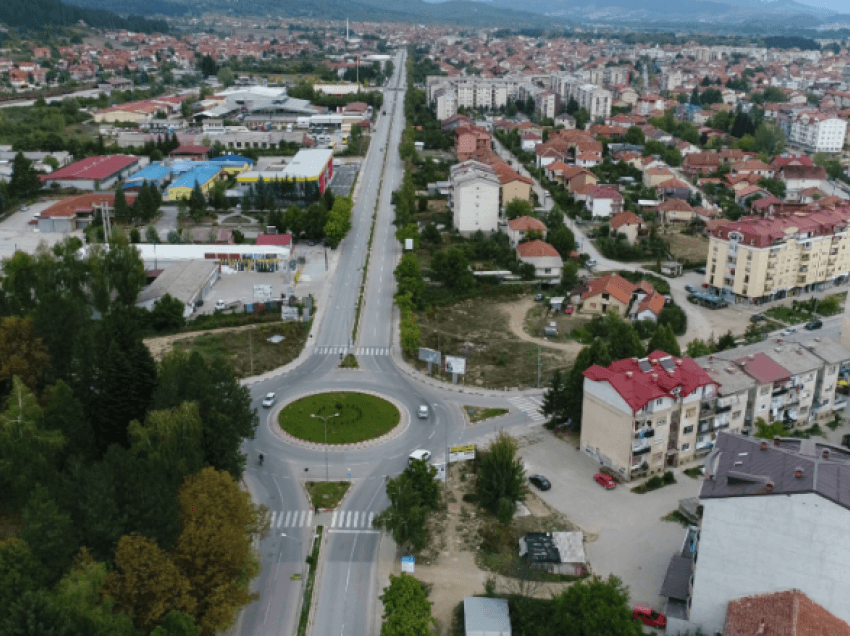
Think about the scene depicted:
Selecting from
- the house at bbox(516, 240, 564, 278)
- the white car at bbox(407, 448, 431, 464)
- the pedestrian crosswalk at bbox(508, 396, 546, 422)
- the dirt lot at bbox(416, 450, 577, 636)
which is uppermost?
the house at bbox(516, 240, 564, 278)

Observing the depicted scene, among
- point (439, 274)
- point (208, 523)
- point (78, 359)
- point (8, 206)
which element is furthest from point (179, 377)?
point (8, 206)

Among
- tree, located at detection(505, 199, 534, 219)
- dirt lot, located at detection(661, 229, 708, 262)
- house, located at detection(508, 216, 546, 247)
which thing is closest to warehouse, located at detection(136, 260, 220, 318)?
house, located at detection(508, 216, 546, 247)

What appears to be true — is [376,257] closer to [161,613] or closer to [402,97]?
[161,613]

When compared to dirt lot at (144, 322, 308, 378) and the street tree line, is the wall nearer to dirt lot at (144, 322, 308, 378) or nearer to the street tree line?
the street tree line

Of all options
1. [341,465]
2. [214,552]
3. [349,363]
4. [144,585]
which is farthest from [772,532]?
[349,363]

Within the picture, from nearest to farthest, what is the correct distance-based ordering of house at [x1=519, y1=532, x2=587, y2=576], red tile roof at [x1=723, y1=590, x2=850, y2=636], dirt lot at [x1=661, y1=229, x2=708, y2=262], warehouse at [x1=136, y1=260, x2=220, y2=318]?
red tile roof at [x1=723, y1=590, x2=850, y2=636], house at [x1=519, y1=532, x2=587, y2=576], warehouse at [x1=136, y1=260, x2=220, y2=318], dirt lot at [x1=661, y1=229, x2=708, y2=262]

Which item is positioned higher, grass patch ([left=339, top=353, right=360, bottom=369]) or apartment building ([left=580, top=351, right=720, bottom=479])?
apartment building ([left=580, top=351, right=720, bottom=479])
